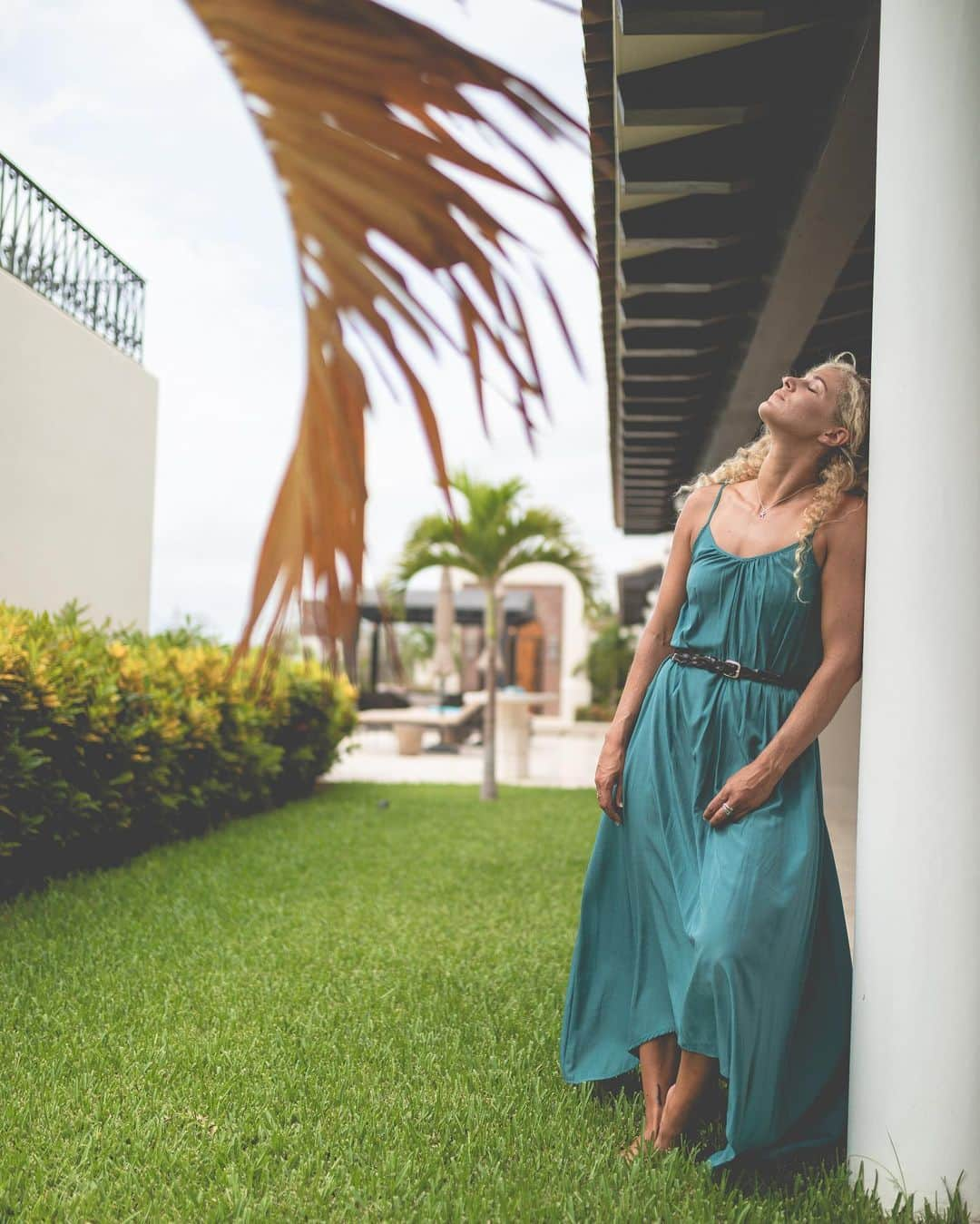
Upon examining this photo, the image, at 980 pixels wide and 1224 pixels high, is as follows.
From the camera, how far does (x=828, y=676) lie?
271 centimetres

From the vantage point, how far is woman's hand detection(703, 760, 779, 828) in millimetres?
2695

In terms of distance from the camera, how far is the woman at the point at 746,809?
2594mm

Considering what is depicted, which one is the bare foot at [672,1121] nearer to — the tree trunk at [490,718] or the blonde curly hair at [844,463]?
the blonde curly hair at [844,463]

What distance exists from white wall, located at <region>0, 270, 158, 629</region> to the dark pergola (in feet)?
12.4

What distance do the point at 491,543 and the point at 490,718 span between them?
1.83 metres

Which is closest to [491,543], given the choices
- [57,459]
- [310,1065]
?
[57,459]

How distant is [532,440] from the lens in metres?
0.81

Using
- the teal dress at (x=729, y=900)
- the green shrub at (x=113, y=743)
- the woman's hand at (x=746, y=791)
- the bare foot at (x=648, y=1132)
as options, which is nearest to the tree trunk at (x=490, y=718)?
the green shrub at (x=113, y=743)

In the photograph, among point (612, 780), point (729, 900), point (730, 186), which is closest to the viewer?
point (729, 900)

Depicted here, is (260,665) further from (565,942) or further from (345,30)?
(565,942)

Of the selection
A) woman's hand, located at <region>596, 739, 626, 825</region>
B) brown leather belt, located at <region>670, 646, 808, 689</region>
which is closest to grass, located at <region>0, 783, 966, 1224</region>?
woman's hand, located at <region>596, 739, 626, 825</region>

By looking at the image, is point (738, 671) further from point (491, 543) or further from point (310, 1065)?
point (491, 543)

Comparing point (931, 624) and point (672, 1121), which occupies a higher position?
point (931, 624)

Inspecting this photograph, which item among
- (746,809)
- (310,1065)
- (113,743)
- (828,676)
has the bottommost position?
(310,1065)
